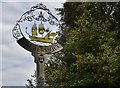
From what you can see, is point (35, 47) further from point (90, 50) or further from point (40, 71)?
point (90, 50)

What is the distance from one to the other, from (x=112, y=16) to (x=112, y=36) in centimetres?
141

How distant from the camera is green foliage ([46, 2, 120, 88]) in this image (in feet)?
32.9

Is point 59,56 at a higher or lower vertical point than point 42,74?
higher

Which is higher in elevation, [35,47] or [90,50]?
[90,50]

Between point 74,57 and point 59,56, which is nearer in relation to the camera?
point 74,57

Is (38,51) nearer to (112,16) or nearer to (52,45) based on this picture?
(52,45)

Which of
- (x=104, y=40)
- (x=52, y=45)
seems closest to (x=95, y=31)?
(x=104, y=40)

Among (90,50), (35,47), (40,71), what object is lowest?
(40,71)

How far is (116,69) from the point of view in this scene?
9.70 m

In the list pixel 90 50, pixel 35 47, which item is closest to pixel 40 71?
pixel 35 47

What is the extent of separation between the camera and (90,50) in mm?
10883

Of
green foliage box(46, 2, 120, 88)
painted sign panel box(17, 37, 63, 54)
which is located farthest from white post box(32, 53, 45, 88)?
green foliage box(46, 2, 120, 88)

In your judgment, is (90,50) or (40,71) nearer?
(40,71)

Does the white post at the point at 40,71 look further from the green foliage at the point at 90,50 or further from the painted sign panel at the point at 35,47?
the green foliage at the point at 90,50
